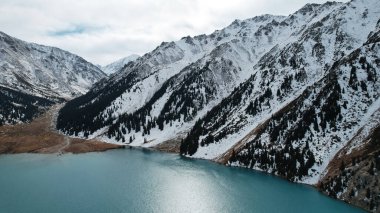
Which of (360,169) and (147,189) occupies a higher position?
(360,169)

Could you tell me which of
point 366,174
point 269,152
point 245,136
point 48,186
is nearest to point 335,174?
point 366,174

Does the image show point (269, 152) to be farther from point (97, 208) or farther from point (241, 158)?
point (97, 208)

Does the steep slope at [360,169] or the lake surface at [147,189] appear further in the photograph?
the lake surface at [147,189]

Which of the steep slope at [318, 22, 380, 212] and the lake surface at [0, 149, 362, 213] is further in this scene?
the lake surface at [0, 149, 362, 213]

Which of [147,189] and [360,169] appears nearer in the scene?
[360,169]

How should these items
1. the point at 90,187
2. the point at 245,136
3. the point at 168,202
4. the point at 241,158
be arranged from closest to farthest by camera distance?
the point at 168,202 < the point at 90,187 < the point at 241,158 < the point at 245,136

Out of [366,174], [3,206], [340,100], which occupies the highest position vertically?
[340,100]

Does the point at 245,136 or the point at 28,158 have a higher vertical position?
the point at 245,136

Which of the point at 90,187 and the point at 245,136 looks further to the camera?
the point at 245,136
